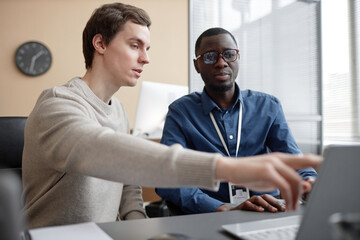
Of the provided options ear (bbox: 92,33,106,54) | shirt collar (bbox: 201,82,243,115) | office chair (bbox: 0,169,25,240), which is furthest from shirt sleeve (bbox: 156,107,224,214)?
office chair (bbox: 0,169,25,240)

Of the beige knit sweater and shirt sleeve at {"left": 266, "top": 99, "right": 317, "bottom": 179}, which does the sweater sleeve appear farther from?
shirt sleeve at {"left": 266, "top": 99, "right": 317, "bottom": 179}

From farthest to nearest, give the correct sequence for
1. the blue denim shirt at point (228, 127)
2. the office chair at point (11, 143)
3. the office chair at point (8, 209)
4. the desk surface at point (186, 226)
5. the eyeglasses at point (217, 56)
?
1. the eyeglasses at point (217, 56)
2. the blue denim shirt at point (228, 127)
3. the office chair at point (11, 143)
4. the desk surface at point (186, 226)
5. the office chair at point (8, 209)

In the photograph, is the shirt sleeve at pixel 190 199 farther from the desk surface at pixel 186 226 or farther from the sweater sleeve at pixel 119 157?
the sweater sleeve at pixel 119 157

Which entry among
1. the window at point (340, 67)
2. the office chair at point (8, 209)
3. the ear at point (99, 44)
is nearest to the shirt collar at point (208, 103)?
the ear at point (99, 44)

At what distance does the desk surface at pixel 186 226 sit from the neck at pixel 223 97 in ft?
2.66

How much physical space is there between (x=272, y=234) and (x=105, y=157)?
42cm

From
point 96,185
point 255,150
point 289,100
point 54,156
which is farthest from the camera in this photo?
point 289,100

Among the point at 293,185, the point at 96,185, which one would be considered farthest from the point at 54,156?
the point at 293,185

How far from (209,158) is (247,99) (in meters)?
1.11

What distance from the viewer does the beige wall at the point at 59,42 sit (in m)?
4.23

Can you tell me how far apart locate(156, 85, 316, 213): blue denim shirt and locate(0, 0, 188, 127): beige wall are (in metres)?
3.25

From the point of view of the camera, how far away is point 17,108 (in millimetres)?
4270

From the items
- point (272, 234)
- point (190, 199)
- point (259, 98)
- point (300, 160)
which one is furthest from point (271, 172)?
point (259, 98)

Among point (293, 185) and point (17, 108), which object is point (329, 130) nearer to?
point (293, 185)
